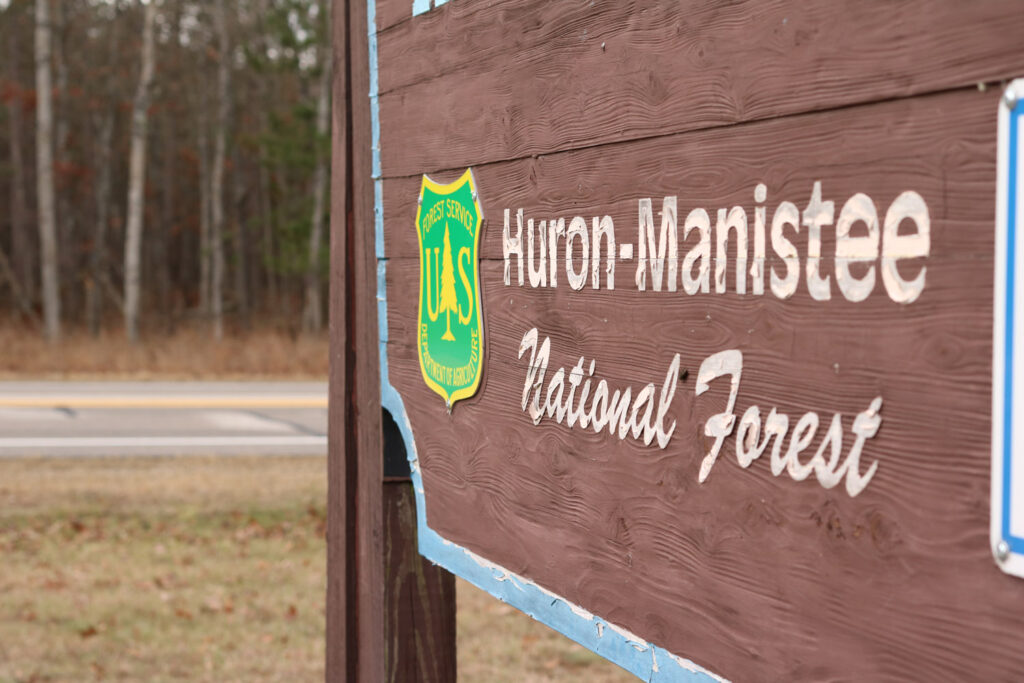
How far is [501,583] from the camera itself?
1960 mm

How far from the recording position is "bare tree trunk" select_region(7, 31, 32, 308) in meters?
30.2

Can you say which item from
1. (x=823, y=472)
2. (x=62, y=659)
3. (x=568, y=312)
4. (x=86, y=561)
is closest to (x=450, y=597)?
(x=568, y=312)

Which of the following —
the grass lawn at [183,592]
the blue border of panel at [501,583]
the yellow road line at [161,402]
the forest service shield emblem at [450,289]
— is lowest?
the yellow road line at [161,402]

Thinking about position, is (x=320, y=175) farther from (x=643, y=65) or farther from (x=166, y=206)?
(x=643, y=65)

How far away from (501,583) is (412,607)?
1.91ft

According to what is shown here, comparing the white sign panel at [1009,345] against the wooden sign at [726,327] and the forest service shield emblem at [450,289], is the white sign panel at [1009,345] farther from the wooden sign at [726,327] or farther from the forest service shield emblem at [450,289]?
the forest service shield emblem at [450,289]

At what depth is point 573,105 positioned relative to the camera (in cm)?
170

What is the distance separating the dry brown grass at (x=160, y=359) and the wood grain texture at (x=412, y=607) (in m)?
16.7

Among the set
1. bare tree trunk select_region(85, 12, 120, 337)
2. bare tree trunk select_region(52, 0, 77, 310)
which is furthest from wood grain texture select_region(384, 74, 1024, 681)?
bare tree trunk select_region(52, 0, 77, 310)

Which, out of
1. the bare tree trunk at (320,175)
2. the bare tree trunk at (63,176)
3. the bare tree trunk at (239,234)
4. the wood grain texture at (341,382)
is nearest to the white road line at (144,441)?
the wood grain texture at (341,382)

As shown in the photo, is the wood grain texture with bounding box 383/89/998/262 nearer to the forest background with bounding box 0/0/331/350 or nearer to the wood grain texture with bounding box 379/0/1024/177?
the wood grain texture with bounding box 379/0/1024/177

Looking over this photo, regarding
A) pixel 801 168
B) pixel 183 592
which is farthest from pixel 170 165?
pixel 801 168

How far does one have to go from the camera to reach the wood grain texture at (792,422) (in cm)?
103

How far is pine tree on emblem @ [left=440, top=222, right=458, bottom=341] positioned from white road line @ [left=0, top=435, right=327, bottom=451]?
9.31 meters
